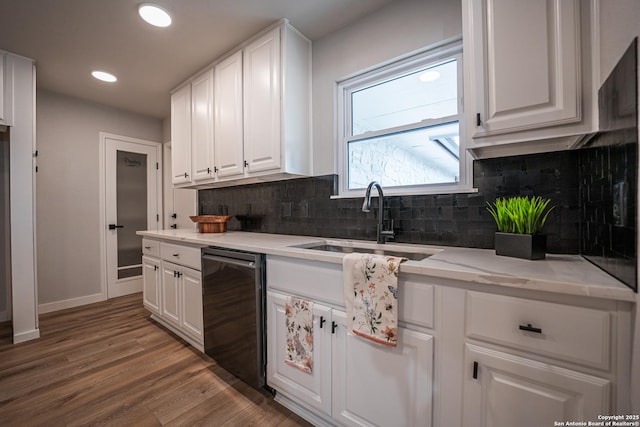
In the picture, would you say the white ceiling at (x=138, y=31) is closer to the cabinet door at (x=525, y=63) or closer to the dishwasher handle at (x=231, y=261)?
the cabinet door at (x=525, y=63)

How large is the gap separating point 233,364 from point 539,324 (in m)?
1.63

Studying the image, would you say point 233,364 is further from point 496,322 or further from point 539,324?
point 539,324

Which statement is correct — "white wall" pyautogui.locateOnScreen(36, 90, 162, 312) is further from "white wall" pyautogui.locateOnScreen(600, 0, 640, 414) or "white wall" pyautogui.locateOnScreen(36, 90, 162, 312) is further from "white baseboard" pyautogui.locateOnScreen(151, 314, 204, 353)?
"white wall" pyautogui.locateOnScreen(600, 0, 640, 414)

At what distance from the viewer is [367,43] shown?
185 cm

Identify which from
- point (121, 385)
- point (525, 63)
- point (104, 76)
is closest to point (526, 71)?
point (525, 63)

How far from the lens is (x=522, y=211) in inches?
43.3

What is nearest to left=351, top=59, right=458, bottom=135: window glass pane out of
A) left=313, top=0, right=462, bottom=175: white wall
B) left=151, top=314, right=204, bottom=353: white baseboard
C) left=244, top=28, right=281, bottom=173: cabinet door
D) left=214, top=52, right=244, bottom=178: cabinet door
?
left=313, top=0, right=462, bottom=175: white wall

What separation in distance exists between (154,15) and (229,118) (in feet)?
2.61

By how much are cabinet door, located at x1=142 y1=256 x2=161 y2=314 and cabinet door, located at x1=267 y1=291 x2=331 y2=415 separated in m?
1.52

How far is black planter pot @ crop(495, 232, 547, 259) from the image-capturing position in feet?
3.48

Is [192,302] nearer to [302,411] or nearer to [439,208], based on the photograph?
[302,411]

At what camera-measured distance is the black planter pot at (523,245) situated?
106 cm

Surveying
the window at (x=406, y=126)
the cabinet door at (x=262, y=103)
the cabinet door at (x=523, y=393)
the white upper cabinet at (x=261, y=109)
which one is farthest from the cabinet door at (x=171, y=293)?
the cabinet door at (x=523, y=393)

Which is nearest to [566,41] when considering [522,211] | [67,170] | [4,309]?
[522,211]
